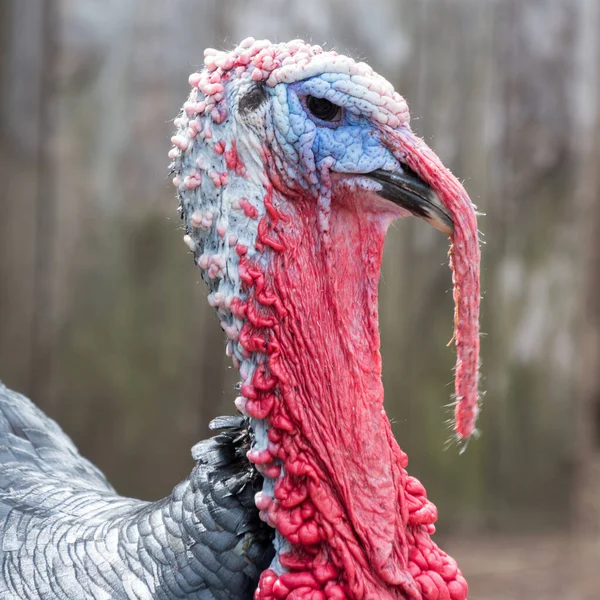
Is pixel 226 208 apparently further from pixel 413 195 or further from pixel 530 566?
pixel 530 566

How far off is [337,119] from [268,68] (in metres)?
0.16

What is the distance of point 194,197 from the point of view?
1879 millimetres

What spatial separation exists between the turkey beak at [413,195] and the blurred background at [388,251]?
2.20 metres

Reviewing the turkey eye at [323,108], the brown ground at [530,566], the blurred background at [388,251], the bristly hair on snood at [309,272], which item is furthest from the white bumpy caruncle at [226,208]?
the brown ground at [530,566]

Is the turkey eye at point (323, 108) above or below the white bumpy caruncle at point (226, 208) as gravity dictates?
above

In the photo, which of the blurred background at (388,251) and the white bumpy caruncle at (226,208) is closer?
the white bumpy caruncle at (226,208)

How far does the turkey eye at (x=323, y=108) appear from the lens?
1.84 m

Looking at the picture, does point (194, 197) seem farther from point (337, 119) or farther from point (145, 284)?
point (145, 284)

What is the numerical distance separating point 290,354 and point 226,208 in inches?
11.7

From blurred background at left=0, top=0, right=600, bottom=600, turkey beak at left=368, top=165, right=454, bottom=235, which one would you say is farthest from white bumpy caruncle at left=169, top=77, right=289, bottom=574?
blurred background at left=0, top=0, right=600, bottom=600

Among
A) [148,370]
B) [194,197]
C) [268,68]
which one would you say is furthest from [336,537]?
[148,370]

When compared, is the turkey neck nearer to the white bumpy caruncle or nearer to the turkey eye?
the white bumpy caruncle

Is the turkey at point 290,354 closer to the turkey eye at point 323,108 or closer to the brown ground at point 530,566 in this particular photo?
the turkey eye at point 323,108

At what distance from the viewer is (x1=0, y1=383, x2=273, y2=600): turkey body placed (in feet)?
5.83
